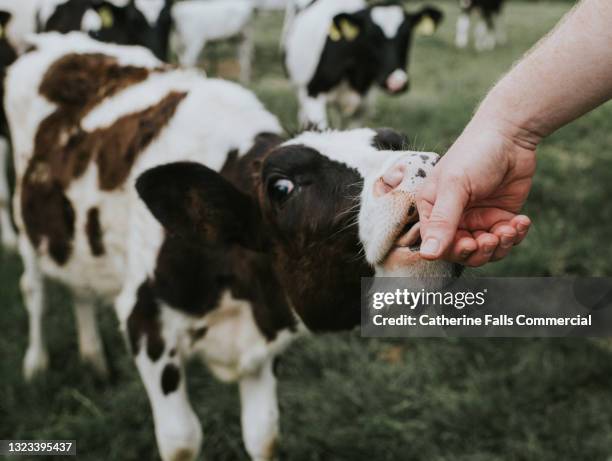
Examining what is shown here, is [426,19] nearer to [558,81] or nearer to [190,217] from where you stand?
[190,217]

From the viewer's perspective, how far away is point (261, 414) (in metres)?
2.62

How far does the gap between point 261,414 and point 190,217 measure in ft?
2.73

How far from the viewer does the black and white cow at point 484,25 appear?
1369 centimetres

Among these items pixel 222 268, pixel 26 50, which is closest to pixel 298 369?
pixel 222 268

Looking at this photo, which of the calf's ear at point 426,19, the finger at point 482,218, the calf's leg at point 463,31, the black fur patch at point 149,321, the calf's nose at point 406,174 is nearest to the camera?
A: the finger at point 482,218

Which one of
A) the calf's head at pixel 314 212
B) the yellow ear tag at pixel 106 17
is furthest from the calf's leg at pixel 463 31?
the calf's head at pixel 314 212

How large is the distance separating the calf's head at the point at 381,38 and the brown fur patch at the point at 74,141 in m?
3.11

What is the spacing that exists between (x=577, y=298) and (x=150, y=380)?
1427 millimetres

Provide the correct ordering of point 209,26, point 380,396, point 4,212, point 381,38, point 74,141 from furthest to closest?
point 209,26, point 381,38, point 4,212, point 380,396, point 74,141

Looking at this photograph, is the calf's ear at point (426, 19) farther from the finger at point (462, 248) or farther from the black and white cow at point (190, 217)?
the finger at point (462, 248)

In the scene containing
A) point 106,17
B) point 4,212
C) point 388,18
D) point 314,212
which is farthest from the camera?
point 388,18

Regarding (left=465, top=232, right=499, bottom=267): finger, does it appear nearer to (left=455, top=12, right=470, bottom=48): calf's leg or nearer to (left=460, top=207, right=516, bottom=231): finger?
(left=460, top=207, right=516, bottom=231): finger

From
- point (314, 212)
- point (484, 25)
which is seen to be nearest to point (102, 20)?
point (314, 212)

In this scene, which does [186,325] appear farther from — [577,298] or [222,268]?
[577,298]
